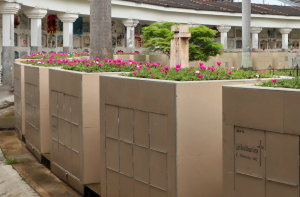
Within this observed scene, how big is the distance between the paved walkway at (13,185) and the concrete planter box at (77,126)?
817mm

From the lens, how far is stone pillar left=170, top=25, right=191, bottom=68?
1007cm

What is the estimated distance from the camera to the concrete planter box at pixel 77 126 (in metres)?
8.21

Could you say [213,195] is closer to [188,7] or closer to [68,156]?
[68,156]

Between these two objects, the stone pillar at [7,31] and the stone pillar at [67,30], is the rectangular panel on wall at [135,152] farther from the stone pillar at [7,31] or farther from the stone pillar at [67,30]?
the stone pillar at [67,30]

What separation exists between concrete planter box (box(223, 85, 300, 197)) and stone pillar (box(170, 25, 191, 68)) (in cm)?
471

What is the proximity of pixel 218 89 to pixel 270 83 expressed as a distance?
0.91 m

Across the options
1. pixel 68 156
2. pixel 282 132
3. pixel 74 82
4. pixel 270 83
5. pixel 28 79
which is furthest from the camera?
pixel 28 79

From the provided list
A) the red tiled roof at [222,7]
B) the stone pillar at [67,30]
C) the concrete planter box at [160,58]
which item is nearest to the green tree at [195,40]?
the concrete planter box at [160,58]

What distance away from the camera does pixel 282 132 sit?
4.69 meters

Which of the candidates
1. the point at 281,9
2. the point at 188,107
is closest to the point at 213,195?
the point at 188,107

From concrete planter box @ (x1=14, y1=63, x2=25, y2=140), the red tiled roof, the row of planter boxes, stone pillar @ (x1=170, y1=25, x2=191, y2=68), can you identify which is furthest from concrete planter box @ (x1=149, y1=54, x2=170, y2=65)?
the row of planter boxes

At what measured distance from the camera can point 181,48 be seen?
10.3m

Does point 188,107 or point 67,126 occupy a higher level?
point 188,107

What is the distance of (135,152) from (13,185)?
136 inches
